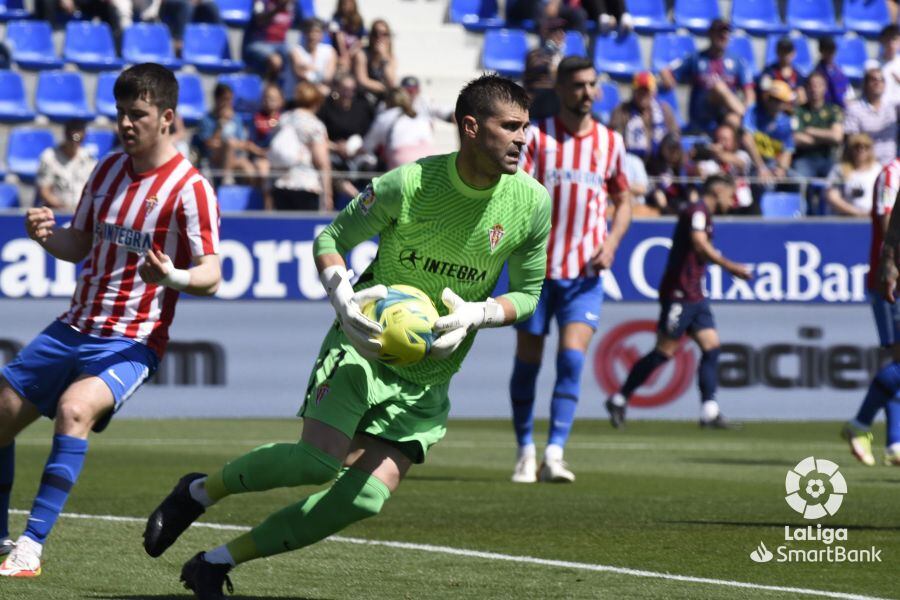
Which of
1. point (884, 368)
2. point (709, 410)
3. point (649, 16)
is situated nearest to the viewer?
point (884, 368)

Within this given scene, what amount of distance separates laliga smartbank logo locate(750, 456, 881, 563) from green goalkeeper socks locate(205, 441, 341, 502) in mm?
2234

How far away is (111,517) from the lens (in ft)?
28.2

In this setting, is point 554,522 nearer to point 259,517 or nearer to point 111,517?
point 259,517

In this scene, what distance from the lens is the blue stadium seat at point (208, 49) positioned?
19.9 meters

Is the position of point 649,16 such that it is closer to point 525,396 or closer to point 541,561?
point 525,396

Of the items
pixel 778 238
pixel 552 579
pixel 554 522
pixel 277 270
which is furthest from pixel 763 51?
pixel 552 579

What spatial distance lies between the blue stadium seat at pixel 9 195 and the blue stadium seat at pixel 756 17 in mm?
10396

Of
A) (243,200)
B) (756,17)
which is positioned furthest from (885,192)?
(756,17)

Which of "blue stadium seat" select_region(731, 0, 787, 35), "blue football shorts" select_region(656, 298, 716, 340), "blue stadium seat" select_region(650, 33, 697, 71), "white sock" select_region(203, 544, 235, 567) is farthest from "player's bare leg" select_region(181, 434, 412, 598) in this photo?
"blue stadium seat" select_region(731, 0, 787, 35)

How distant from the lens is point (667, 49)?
2194 centimetres

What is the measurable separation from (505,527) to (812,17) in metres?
16.6

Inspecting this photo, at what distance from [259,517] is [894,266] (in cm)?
338

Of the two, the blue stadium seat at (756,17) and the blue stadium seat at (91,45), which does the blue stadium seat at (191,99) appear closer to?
the blue stadium seat at (91,45)

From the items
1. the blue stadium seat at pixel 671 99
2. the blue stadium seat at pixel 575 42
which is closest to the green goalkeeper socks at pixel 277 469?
the blue stadium seat at pixel 671 99
